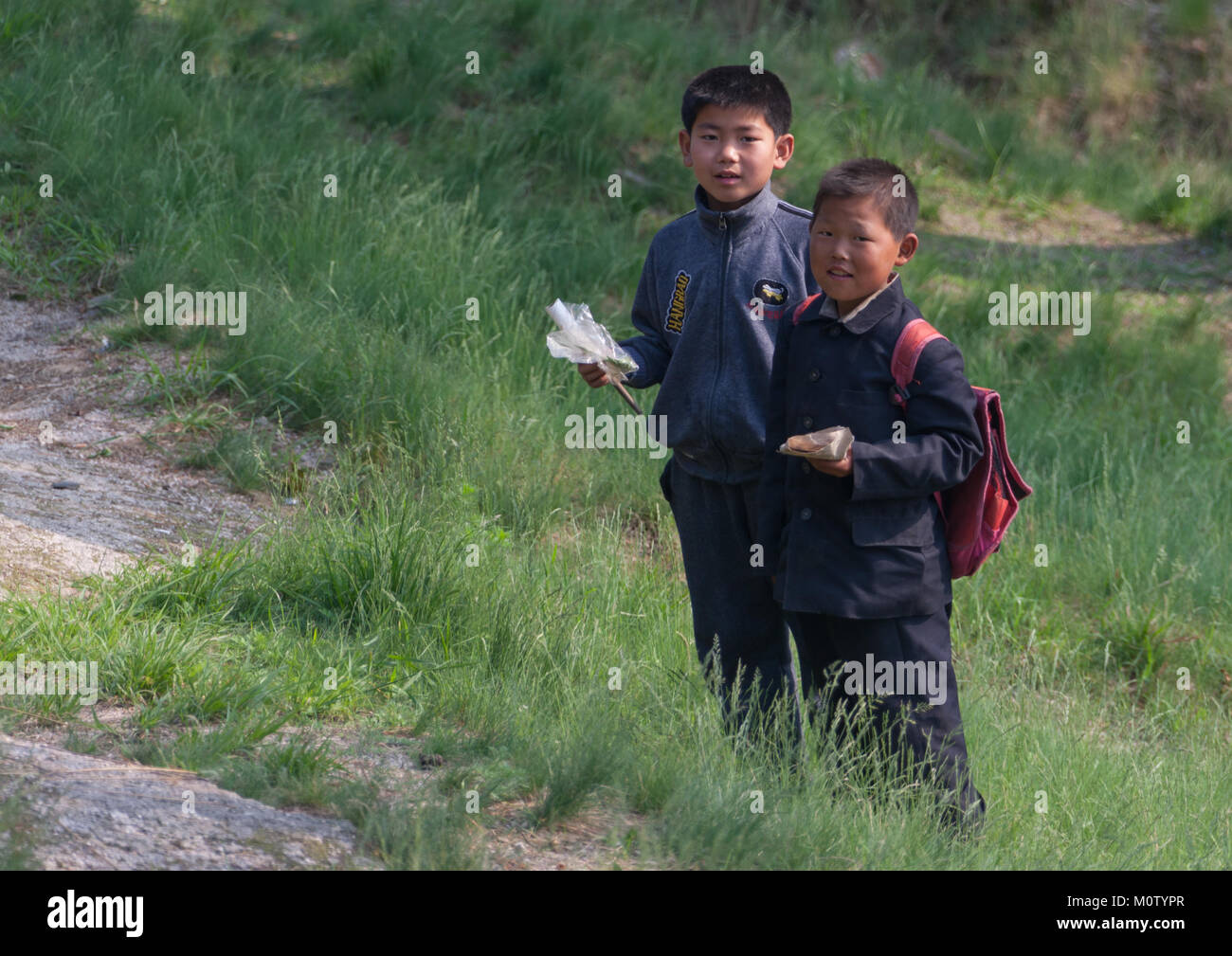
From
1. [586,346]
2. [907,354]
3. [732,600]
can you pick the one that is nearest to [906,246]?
[907,354]

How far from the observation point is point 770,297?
303 centimetres

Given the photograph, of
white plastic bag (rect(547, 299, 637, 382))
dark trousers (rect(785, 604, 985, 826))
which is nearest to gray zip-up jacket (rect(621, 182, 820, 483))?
white plastic bag (rect(547, 299, 637, 382))

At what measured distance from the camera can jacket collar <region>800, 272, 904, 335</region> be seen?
2.71 m

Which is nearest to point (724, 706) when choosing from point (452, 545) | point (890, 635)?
point (890, 635)

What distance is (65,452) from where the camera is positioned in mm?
4965

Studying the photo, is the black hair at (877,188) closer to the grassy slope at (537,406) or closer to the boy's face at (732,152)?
the boy's face at (732,152)

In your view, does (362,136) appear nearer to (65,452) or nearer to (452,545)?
(65,452)

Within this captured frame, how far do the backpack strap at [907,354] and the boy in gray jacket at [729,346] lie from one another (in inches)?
15.0

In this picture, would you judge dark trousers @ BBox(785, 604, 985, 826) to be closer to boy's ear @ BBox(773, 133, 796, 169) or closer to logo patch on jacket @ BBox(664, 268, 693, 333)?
logo patch on jacket @ BBox(664, 268, 693, 333)

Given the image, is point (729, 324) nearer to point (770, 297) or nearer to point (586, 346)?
point (770, 297)

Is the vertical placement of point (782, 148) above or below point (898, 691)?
above

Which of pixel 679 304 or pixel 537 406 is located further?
pixel 537 406

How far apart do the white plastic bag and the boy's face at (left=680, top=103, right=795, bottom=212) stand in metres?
0.44

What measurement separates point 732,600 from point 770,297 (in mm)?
746
